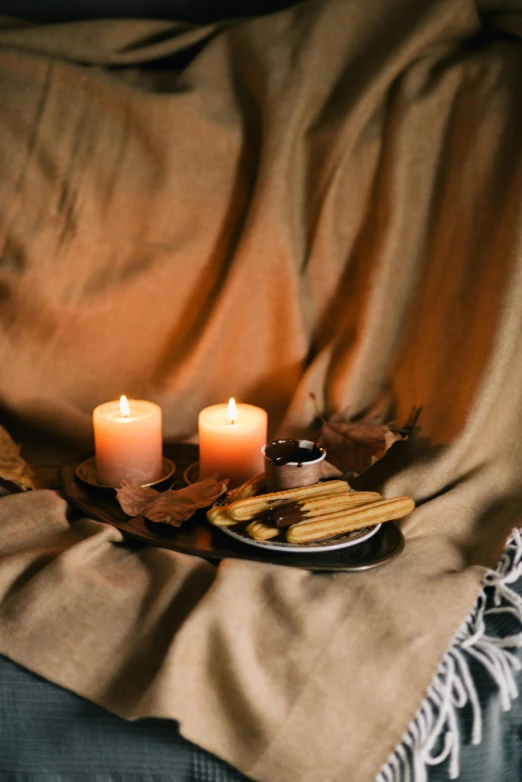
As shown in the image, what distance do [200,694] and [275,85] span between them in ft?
2.84

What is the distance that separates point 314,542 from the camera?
89 centimetres

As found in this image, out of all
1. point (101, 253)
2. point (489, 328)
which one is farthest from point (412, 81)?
point (101, 253)

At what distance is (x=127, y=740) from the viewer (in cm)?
77

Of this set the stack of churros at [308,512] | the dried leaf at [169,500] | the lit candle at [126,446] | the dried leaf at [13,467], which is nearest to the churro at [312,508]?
the stack of churros at [308,512]

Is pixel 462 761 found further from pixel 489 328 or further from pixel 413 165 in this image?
pixel 413 165

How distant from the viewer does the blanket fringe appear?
74cm

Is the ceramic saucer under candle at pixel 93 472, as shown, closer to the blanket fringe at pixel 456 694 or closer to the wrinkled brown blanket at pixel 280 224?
the wrinkled brown blanket at pixel 280 224

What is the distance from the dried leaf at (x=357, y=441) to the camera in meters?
1.12

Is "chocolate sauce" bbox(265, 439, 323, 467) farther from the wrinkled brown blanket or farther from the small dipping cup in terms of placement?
the wrinkled brown blanket

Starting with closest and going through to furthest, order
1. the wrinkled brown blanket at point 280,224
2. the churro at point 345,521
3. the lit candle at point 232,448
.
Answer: the churro at point 345,521 → the lit candle at point 232,448 → the wrinkled brown blanket at point 280,224

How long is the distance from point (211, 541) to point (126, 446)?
20 cm

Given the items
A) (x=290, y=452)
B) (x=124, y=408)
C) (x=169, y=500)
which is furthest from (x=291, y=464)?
(x=124, y=408)

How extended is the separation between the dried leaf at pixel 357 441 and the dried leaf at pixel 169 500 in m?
0.20

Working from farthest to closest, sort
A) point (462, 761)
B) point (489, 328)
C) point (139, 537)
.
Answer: point (489, 328) → point (139, 537) → point (462, 761)
